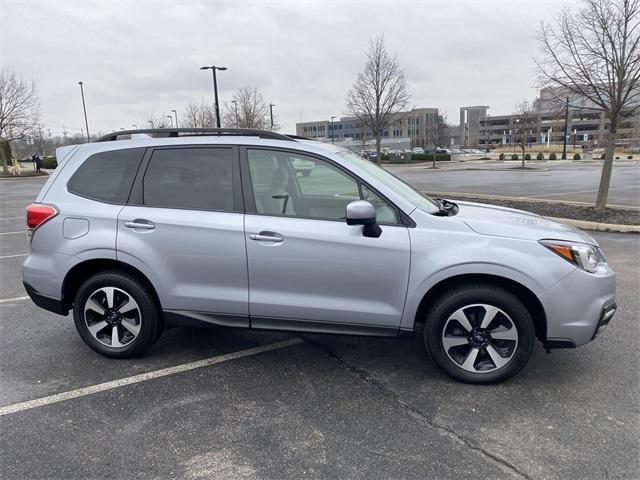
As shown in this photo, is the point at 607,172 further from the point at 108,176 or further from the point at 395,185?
the point at 108,176

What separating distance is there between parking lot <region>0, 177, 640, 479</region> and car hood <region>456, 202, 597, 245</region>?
1044 mm

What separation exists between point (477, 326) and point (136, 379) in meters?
2.52

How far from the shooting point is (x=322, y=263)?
3.42 m

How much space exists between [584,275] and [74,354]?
4013 millimetres

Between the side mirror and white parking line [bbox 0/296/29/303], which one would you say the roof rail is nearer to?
the side mirror

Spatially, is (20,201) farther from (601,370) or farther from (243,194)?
(601,370)

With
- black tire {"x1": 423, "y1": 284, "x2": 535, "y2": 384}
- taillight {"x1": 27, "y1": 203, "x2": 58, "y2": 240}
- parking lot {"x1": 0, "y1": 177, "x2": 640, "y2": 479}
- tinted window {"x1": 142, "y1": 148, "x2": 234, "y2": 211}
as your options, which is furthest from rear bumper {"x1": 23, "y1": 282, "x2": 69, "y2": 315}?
black tire {"x1": 423, "y1": 284, "x2": 535, "y2": 384}

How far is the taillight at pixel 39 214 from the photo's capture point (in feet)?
12.7

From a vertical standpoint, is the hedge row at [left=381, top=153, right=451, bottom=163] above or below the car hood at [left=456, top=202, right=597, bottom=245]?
below

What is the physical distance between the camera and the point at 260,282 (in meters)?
3.55

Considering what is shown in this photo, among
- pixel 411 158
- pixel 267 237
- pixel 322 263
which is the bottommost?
pixel 411 158

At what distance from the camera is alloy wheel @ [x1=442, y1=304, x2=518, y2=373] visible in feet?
11.0

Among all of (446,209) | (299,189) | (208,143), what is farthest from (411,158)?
(208,143)

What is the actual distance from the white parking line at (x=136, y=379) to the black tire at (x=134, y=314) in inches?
11.7
